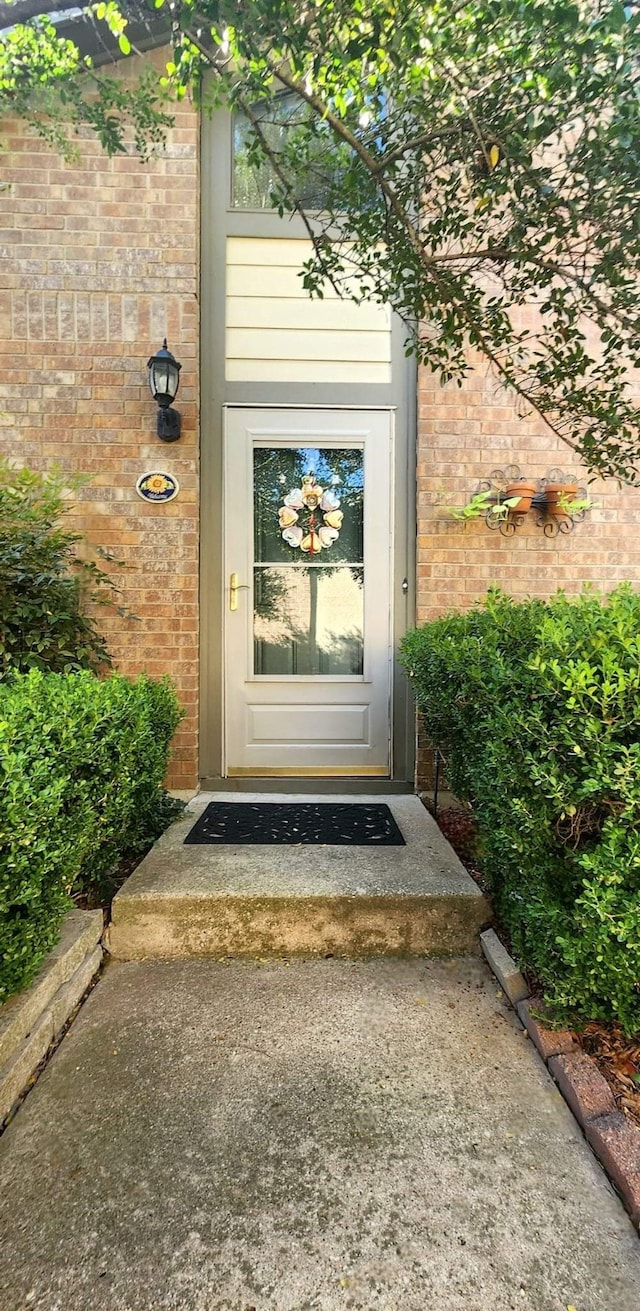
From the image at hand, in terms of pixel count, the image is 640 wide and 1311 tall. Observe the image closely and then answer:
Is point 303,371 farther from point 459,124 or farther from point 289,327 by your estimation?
point 459,124

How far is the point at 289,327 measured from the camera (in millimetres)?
3570

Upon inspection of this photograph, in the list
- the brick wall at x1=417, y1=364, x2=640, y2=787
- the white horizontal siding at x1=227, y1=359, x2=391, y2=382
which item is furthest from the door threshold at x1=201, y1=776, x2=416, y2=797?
the white horizontal siding at x1=227, y1=359, x2=391, y2=382

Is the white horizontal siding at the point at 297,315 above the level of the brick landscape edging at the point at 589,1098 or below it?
above

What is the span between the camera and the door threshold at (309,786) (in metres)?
3.54

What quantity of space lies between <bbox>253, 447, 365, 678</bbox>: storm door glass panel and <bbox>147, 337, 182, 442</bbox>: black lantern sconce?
54 cm

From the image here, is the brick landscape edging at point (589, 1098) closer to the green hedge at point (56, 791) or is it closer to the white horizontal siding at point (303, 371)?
the green hedge at point (56, 791)

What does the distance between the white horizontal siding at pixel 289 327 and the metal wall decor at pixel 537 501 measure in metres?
0.98

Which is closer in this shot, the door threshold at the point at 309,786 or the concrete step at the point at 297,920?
the concrete step at the point at 297,920

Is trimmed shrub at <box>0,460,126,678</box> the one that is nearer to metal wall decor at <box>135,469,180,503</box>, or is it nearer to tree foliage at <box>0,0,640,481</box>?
metal wall decor at <box>135,469,180,503</box>

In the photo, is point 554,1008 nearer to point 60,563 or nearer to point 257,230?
point 60,563

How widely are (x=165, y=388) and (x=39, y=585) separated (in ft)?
4.32

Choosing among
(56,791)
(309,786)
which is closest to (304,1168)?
(56,791)

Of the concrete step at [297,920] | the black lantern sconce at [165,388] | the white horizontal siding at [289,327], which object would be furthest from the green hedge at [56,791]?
the white horizontal siding at [289,327]

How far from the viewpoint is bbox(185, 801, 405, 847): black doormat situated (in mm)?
2668
